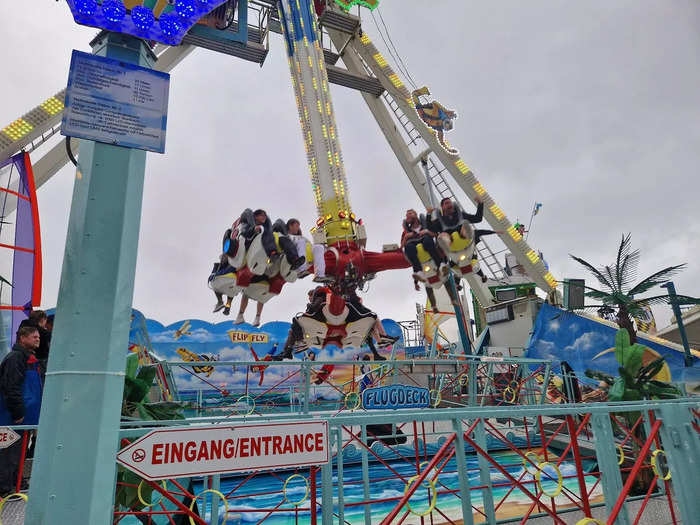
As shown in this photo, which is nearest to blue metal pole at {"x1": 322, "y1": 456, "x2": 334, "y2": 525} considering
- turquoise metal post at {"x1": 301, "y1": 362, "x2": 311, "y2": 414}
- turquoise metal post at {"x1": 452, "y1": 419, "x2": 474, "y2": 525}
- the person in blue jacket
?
turquoise metal post at {"x1": 452, "y1": 419, "x2": 474, "y2": 525}

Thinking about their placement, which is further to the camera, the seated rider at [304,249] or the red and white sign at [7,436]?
the seated rider at [304,249]

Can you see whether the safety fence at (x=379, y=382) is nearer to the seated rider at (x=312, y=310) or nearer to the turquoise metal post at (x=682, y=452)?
the seated rider at (x=312, y=310)

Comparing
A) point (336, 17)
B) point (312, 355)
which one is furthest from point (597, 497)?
point (336, 17)

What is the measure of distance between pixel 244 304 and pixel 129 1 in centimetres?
769

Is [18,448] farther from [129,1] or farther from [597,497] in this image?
[597,497]

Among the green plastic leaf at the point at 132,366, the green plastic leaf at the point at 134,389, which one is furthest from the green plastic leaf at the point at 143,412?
the green plastic leaf at the point at 132,366

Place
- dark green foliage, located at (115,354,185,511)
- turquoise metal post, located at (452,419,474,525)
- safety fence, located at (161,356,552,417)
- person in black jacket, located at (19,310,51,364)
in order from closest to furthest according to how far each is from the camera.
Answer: turquoise metal post, located at (452,419,474,525), dark green foliage, located at (115,354,185,511), person in black jacket, located at (19,310,51,364), safety fence, located at (161,356,552,417)

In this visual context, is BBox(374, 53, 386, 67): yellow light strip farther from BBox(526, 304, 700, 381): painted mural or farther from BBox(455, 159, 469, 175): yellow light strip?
BBox(526, 304, 700, 381): painted mural

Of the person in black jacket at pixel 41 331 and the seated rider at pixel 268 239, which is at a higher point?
the seated rider at pixel 268 239

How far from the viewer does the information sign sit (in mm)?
2109

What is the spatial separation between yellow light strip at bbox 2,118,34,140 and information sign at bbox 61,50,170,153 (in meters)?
12.7

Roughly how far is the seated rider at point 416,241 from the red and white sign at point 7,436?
692 centimetres

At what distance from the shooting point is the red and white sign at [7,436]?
388 cm

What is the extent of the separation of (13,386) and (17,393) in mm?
92
